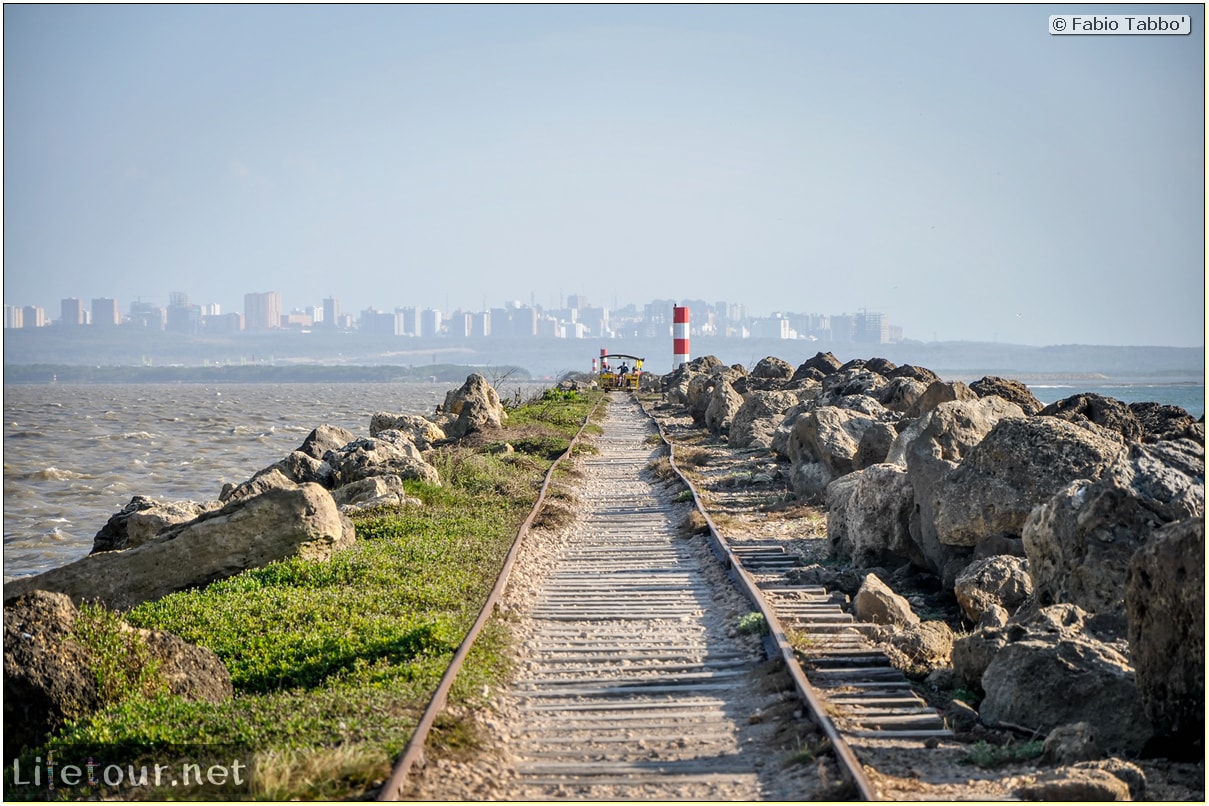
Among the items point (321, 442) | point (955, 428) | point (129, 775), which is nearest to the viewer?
point (129, 775)

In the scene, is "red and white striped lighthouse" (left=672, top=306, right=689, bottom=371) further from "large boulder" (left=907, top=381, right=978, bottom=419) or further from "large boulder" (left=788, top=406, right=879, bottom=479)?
"large boulder" (left=788, top=406, right=879, bottom=479)

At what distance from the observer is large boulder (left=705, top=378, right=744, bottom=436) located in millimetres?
31312

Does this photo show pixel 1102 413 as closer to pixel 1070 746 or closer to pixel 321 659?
pixel 1070 746

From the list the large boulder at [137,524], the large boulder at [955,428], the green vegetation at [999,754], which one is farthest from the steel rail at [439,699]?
the large boulder at [137,524]

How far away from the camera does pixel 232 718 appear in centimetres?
706

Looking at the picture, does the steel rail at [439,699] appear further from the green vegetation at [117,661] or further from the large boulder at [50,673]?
the green vegetation at [117,661]

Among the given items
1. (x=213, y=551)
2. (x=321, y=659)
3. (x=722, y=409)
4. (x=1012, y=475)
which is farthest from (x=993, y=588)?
(x=722, y=409)

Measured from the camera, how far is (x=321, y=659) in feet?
28.0

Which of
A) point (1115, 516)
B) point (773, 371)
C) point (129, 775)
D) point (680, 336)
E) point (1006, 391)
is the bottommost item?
point (129, 775)

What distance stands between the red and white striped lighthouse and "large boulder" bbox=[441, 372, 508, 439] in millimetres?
44125

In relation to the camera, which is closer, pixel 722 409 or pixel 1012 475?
pixel 1012 475

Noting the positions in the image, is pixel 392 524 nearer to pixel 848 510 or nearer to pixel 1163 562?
pixel 848 510

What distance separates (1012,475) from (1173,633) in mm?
4827

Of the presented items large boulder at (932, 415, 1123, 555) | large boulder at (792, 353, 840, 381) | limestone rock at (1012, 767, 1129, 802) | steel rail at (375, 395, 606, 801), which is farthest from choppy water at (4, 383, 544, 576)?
large boulder at (792, 353, 840, 381)
